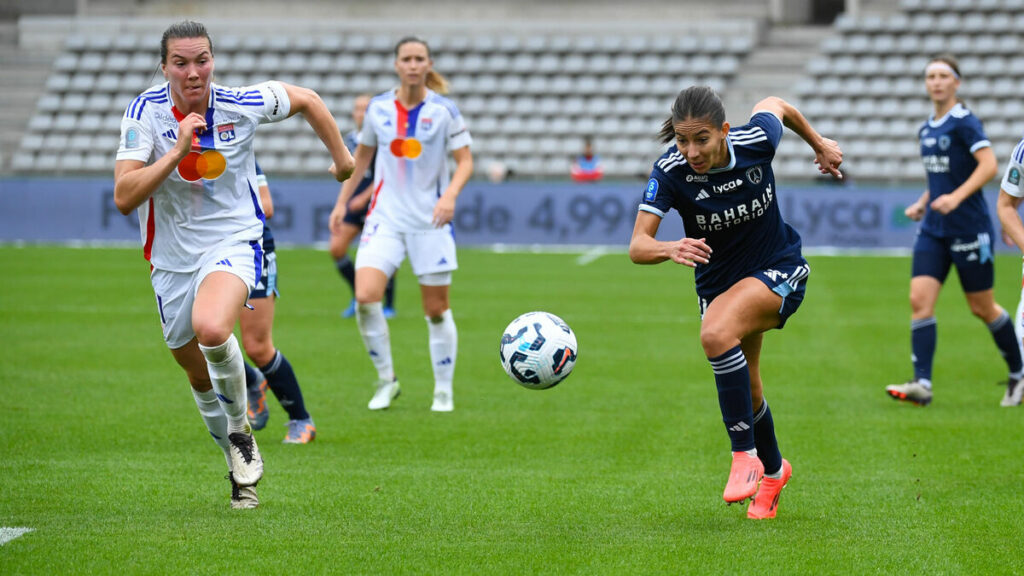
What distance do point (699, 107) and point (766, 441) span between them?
1612 millimetres

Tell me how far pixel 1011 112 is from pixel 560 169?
32.2ft

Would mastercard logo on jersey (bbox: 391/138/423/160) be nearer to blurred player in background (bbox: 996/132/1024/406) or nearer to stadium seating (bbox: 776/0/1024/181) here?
blurred player in background (bbox: 996/132/1024/406)

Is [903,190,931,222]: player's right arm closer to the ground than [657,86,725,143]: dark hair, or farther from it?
closer to the ground

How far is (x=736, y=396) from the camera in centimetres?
557

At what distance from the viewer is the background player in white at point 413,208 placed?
28.8 feet

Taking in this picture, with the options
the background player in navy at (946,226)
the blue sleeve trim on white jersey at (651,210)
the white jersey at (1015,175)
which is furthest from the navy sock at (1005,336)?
the blue sleeve trim on white jersey at (651,210)

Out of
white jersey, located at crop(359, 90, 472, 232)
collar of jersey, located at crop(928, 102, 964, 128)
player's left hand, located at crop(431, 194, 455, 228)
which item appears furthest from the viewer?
collar of jersey, located at crop(928, 102, 964, 128)

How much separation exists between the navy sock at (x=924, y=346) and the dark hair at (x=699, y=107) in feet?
14.9

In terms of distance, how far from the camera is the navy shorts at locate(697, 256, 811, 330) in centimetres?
569

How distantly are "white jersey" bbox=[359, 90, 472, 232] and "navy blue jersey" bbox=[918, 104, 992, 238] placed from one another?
3341 mm

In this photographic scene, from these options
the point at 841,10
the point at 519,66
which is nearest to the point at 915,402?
the point at 519,66

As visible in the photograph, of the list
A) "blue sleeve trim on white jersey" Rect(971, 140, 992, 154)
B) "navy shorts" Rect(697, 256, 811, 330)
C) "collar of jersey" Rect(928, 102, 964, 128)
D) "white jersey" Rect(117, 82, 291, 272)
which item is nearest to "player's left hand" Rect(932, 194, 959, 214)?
"blue sleeve trim on white jersey" Rect(971, 140, 992, 154)

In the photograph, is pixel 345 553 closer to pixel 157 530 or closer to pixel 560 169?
pixel 157 530

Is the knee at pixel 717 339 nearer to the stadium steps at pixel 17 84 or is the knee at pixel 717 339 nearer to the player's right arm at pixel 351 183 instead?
the player's right arm at pixel 351 183
